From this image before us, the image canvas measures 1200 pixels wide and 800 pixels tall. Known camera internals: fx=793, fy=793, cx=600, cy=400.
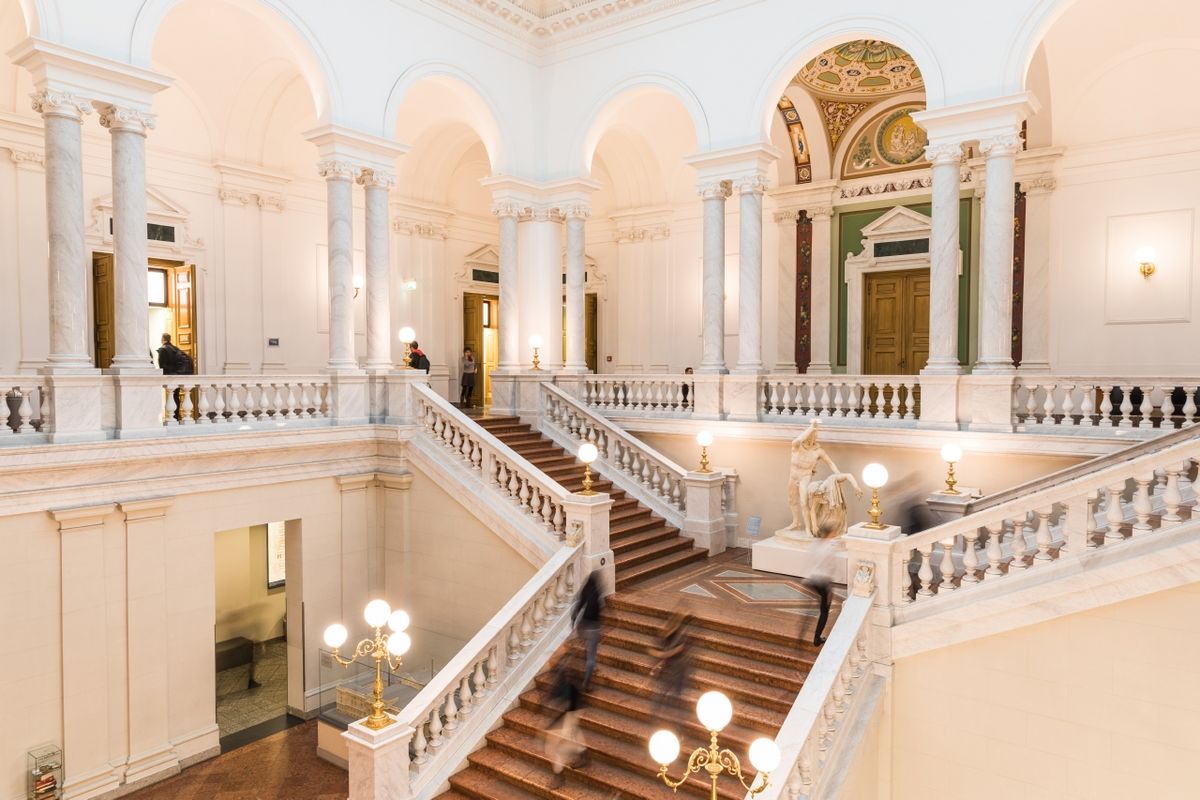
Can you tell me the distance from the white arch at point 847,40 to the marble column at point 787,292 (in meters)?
4.45

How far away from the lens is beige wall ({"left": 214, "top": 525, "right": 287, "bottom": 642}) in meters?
15.0

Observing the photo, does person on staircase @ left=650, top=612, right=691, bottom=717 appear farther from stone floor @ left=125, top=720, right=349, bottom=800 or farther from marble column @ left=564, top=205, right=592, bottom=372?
marble column @ left=564, top=205, right=592, bottom=372

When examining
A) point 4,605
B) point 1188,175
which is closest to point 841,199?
point 1188,175

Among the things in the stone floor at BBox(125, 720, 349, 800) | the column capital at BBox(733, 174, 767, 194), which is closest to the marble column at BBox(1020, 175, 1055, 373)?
the column capital at BBox(733, 174, 767, 194)

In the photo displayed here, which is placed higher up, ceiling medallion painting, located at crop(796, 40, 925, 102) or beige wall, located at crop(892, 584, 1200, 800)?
ceiling medallion painting, located at crop(796, 40, 925, 102)

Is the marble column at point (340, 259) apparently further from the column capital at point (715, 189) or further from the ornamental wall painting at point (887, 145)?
the ornamental wall painting at point (887, 145)

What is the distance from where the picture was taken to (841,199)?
54.2 ft

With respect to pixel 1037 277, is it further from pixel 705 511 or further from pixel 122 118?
pixel 122 118

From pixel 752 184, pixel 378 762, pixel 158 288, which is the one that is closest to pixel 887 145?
pixel 752 184

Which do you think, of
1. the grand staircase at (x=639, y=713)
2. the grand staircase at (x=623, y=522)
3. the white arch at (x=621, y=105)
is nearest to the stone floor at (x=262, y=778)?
the grand staircase at (x=639, y=713)

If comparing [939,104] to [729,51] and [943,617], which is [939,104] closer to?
[729,51]

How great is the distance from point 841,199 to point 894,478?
293 inches

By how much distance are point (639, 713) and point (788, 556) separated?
134 inches

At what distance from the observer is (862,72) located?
15.1 meters
